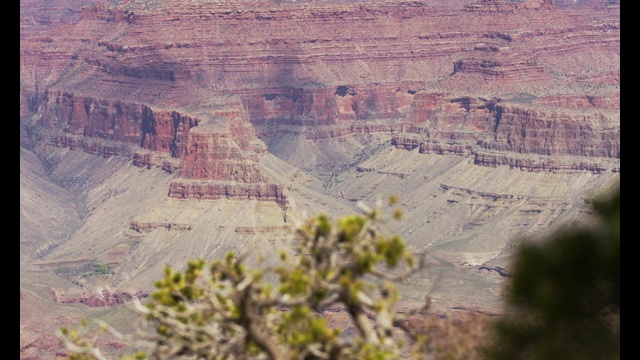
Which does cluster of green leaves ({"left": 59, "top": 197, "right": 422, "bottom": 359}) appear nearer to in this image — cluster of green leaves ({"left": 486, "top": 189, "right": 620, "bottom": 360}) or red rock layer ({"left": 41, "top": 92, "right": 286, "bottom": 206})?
cluster of green leaves ({"left": 486, "top": 189, "right": 620, "bottom": 360})

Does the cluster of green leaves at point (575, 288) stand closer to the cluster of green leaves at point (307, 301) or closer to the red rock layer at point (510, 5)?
the cluster of green leaves at point (307, 301)

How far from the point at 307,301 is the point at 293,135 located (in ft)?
521

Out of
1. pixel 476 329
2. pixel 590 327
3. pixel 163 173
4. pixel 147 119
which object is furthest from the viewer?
pixel 147 119

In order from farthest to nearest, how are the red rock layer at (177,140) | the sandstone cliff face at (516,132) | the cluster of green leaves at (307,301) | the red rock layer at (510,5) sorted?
the red rock layer at (510,5) → the sandstone cliff face at (516,132) → the red rock layer at (177,140) → the cluster of green leaves at (307,301)

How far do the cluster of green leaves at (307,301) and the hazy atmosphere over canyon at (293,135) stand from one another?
2547 inches

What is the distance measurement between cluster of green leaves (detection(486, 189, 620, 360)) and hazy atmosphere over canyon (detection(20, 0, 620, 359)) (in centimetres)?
6844

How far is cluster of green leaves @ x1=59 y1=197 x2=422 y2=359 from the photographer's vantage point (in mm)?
23797

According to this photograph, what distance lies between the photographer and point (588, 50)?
191000 mm

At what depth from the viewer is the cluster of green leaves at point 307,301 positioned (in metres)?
23.8

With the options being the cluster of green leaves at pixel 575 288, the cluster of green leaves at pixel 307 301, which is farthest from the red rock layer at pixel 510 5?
the cluster of green leaves at pixel 575 288

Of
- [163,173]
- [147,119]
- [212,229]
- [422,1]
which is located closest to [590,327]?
[212,229]

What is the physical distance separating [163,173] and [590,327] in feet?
416

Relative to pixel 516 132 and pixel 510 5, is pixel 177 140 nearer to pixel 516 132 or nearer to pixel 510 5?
pixel 516 132
